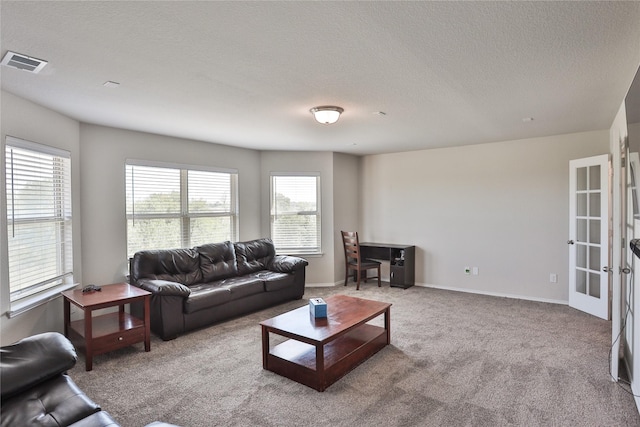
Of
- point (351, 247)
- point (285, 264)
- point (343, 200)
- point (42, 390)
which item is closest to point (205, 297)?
point (285, 264)

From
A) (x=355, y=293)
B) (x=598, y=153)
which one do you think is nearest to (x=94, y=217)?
(x=355, y=293)

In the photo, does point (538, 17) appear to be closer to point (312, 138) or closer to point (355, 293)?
point (312, 138)

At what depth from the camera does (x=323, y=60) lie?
7.78 feet

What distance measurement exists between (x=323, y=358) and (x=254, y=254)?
2955 millimetres

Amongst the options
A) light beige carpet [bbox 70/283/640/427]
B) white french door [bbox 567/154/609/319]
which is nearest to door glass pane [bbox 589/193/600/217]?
white french door [bbox 567/154/609/319]

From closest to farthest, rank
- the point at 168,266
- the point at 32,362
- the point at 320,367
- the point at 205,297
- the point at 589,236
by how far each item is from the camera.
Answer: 1. the point at 32,362
2. the point at 320,367
3. the point at 205,297
4. the point at 168,266
5. the point at 589,236

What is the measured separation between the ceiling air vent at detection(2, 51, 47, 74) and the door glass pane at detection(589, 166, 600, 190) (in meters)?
5.73

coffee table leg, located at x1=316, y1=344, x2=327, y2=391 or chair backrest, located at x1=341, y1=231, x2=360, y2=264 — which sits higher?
chair backrest, located at x1=341, y1=231, x2=360, y2=264

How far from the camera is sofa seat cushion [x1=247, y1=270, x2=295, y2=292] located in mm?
4809

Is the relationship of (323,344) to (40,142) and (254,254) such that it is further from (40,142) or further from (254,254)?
(40,142)

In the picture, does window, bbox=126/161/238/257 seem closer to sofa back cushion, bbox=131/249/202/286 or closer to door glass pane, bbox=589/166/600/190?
sofa back cushion, bbox=131/249/202/286

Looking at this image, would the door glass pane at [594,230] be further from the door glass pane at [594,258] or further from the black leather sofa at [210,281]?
the black leather sofa at [210,281]

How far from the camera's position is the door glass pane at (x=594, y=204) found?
4453 mm

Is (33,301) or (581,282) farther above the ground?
(33,301)
